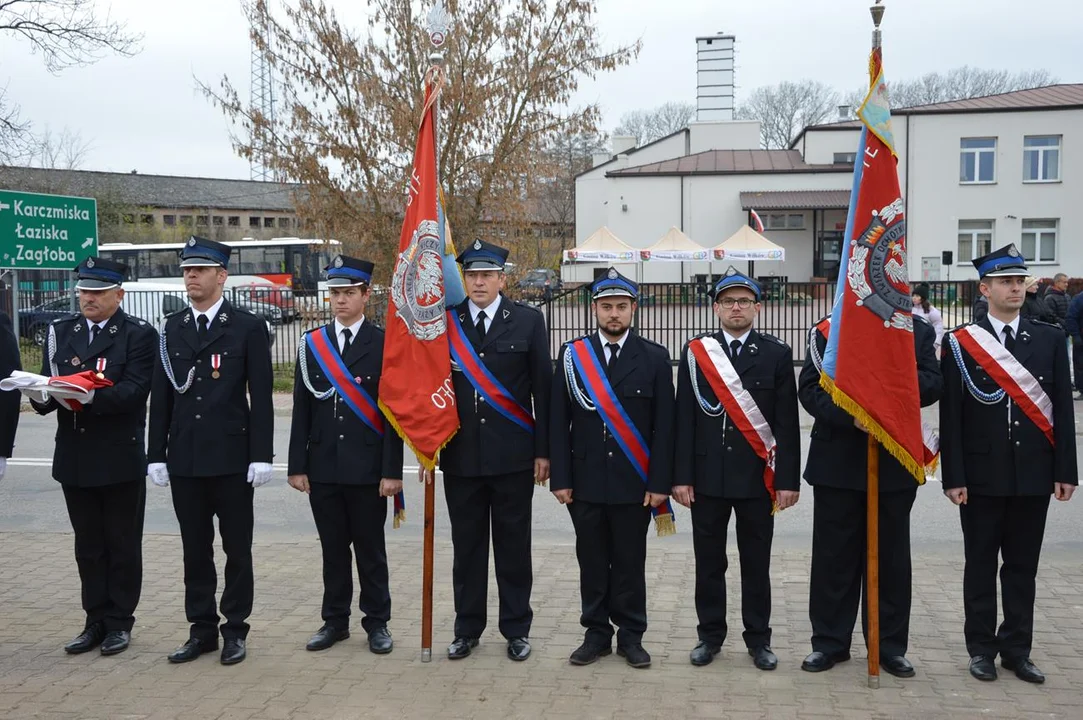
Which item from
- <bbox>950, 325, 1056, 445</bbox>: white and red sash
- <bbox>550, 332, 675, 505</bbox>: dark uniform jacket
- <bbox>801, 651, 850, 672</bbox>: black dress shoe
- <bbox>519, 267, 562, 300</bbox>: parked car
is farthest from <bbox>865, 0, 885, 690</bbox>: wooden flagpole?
<bbox>519, 267, 562, 300</bbox>: parked car

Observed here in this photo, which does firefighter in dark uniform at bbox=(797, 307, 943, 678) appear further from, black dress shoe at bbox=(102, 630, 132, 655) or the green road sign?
the green road sign

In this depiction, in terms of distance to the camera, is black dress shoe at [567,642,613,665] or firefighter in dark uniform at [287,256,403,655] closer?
black dress shoe at [567,642,613,665]

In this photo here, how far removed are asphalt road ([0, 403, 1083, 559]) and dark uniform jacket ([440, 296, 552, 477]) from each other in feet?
8.80

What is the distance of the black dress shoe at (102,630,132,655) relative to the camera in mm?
5418

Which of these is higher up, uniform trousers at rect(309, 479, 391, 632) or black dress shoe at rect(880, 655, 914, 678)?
uniform trousers at rect(309, 479, 391, 632)

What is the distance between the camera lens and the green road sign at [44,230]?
50.9 feet

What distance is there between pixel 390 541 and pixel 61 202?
11.4 meters

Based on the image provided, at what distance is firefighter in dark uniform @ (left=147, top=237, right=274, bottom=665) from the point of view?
17.6ft

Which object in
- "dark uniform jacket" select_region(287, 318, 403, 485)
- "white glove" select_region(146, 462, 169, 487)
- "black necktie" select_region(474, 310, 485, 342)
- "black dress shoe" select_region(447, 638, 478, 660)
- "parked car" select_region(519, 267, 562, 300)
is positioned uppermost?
"parked car" select_region(519, 267, 562, 300)

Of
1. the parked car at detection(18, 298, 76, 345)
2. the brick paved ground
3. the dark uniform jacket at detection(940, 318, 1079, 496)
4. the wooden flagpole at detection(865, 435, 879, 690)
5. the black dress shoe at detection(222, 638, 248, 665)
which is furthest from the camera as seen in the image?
the parked car at detection(18, 298, 76, 345)

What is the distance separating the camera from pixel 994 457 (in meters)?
4.95

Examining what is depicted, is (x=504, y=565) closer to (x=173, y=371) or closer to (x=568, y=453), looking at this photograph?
(x=568, y=453)

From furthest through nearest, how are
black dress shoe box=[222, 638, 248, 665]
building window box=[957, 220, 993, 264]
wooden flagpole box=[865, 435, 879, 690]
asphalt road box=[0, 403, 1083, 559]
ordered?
building window box=[957, 220, 993, 264] < asphalt road box=[0, 403, 1083, 559] < black dress shoe box=[222, 638, 248, 665] < wooden flagpole box=[865, 435, 879, 690]

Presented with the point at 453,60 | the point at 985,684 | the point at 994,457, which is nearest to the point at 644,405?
the point at 994,457
